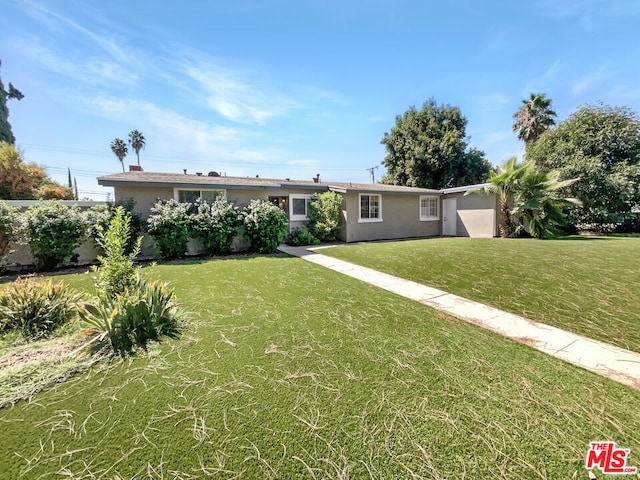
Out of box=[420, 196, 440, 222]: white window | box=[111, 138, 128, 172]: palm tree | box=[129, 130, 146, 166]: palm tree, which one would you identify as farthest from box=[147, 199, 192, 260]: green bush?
box=[111, 138, 128, 172]: palm tree

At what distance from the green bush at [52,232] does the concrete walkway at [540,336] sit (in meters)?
9.37

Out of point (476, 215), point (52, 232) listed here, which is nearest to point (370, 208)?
point (476, 215)

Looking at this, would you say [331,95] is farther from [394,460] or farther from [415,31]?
[394,460]

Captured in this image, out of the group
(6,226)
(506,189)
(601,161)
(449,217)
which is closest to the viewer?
(6,226)

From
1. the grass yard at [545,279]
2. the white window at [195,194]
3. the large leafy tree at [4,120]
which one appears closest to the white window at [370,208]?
the grass yard at [545,279]

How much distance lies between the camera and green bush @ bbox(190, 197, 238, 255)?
9617mm

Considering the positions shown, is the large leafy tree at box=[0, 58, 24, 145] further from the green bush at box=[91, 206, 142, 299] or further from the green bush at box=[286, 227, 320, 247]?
the green bush at box=[91, 206, 142, 299]

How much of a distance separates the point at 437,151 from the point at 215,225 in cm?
2101

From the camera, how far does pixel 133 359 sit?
288 centimetres

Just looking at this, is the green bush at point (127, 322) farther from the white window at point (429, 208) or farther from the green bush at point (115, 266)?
the white window at point (429, 208)

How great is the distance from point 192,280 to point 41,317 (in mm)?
2834

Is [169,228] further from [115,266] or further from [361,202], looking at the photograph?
[361,202]

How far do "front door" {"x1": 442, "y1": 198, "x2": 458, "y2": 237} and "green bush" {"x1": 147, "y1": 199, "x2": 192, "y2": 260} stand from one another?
1509cm

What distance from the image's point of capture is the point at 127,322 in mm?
3211
